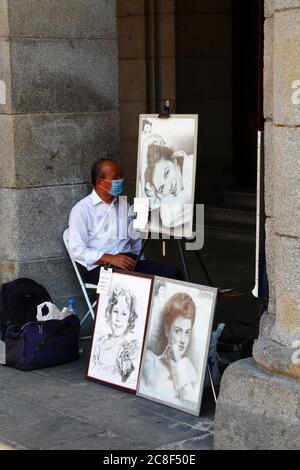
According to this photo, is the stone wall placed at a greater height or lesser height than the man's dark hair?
greater

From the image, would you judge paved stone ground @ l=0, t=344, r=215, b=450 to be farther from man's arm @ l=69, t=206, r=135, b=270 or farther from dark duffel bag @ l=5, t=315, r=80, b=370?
man's arm @ l=69, t=206, r=135, b=270

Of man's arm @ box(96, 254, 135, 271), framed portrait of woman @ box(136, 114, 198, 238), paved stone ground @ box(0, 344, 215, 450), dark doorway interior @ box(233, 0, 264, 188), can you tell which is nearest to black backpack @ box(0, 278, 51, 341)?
paved stone ground @ box(0, 344, 215, 450)

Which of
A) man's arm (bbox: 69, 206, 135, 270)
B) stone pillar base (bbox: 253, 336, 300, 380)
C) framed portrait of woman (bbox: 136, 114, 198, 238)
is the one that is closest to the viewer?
stone pillar base (bbox: 253, 336, 300, 380)

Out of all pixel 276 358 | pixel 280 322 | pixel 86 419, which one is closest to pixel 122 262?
pixel 86 419

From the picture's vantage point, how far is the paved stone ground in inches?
210

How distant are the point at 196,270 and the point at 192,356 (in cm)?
411

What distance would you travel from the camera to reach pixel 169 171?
627 cm

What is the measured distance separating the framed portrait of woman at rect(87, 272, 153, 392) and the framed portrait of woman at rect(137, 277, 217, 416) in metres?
0.08

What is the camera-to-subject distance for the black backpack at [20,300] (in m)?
6.87

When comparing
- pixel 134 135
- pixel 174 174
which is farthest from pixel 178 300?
pixel 134 135

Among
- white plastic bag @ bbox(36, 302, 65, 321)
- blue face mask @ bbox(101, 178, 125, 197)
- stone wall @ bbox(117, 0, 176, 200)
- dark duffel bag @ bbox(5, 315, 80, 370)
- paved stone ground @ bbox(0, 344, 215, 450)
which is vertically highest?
stone wall @ bbox(117, 0, 176, 200)

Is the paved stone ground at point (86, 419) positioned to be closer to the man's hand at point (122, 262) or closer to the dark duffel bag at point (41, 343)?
the dark duffel bag at point (41, 343)

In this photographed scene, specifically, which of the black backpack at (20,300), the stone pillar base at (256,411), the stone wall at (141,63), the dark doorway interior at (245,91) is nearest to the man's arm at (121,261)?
the black backpack at (20,300)
